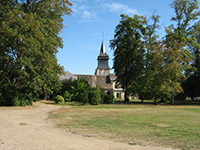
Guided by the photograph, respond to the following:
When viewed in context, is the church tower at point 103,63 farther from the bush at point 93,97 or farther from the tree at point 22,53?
the tree at point 22,53

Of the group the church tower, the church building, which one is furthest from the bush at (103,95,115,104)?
the church tower

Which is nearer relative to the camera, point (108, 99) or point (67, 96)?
point (67, 96)

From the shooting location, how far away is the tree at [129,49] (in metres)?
34.7

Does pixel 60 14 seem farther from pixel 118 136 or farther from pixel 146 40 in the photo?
pixel 118 136

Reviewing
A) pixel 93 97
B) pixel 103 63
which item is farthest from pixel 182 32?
pixel 103 63

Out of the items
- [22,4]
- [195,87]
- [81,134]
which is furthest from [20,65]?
[195,87]

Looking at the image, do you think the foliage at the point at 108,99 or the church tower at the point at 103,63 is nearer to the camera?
the foliage at the point at 108,99

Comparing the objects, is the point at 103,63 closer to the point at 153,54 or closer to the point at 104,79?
the point at 104,79

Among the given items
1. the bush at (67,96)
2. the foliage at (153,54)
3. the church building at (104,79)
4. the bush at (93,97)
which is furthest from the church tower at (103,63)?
the bush at (93,97)

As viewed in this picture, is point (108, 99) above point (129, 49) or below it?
below

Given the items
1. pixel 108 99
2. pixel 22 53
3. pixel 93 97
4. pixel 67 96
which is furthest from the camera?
pixel 108 99

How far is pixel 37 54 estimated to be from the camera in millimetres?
19672

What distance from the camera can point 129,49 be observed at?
35.1 meters

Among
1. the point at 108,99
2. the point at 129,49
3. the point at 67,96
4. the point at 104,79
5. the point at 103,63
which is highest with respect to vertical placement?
the point at 103,63
